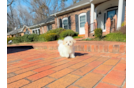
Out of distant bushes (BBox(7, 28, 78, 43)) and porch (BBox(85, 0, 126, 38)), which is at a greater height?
porch (BBox(85, 0, 126, 38))

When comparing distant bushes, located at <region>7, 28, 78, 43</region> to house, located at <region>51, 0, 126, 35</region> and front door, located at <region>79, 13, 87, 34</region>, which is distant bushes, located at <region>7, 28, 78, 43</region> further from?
house, located at <region>51, 0, 126, 35</region>

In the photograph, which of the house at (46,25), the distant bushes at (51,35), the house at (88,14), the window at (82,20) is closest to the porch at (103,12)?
the house at (88,14)

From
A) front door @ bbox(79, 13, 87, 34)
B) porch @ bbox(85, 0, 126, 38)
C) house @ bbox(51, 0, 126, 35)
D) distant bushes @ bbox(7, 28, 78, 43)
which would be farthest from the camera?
front door @ bbox(79, 13, 87, 34)

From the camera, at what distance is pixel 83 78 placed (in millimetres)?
1230

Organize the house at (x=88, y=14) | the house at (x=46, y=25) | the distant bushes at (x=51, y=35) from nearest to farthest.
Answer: the distant bushes at (x=51, y=35)
the house at (x=88, y=14)
the house at (x=46, y=25)

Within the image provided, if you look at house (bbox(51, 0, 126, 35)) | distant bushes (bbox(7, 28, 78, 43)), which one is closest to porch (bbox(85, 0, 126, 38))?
house (bbox(51, 0, 126, 35))

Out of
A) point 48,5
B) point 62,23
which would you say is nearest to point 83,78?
point 62,23

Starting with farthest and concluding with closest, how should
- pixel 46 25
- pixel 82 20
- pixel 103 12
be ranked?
pixel 46 25, pixel 82 20, pixel 103 12

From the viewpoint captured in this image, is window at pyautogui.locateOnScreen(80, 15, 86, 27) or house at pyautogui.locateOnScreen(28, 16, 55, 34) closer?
window at pyautogui.locateOnScreen(80, 15, 86, 27)

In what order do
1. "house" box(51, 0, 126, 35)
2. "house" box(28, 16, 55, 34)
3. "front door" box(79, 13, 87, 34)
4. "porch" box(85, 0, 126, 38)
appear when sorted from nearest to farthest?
"porch" box(85, 0, 126, 38) → "house" box(51, 0, 126, 35) → "front door" box(79, 13, 87, 34) → "house" box(28, 16, 55, 34)

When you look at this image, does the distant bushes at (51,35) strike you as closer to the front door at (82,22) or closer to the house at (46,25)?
the front door at (82,22)

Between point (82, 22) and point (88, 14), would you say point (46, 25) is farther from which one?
point (88, 14)

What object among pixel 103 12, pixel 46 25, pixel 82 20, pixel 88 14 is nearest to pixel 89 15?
pixel 88 14

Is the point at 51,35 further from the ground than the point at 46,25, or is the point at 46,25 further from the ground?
the point at 46,25
